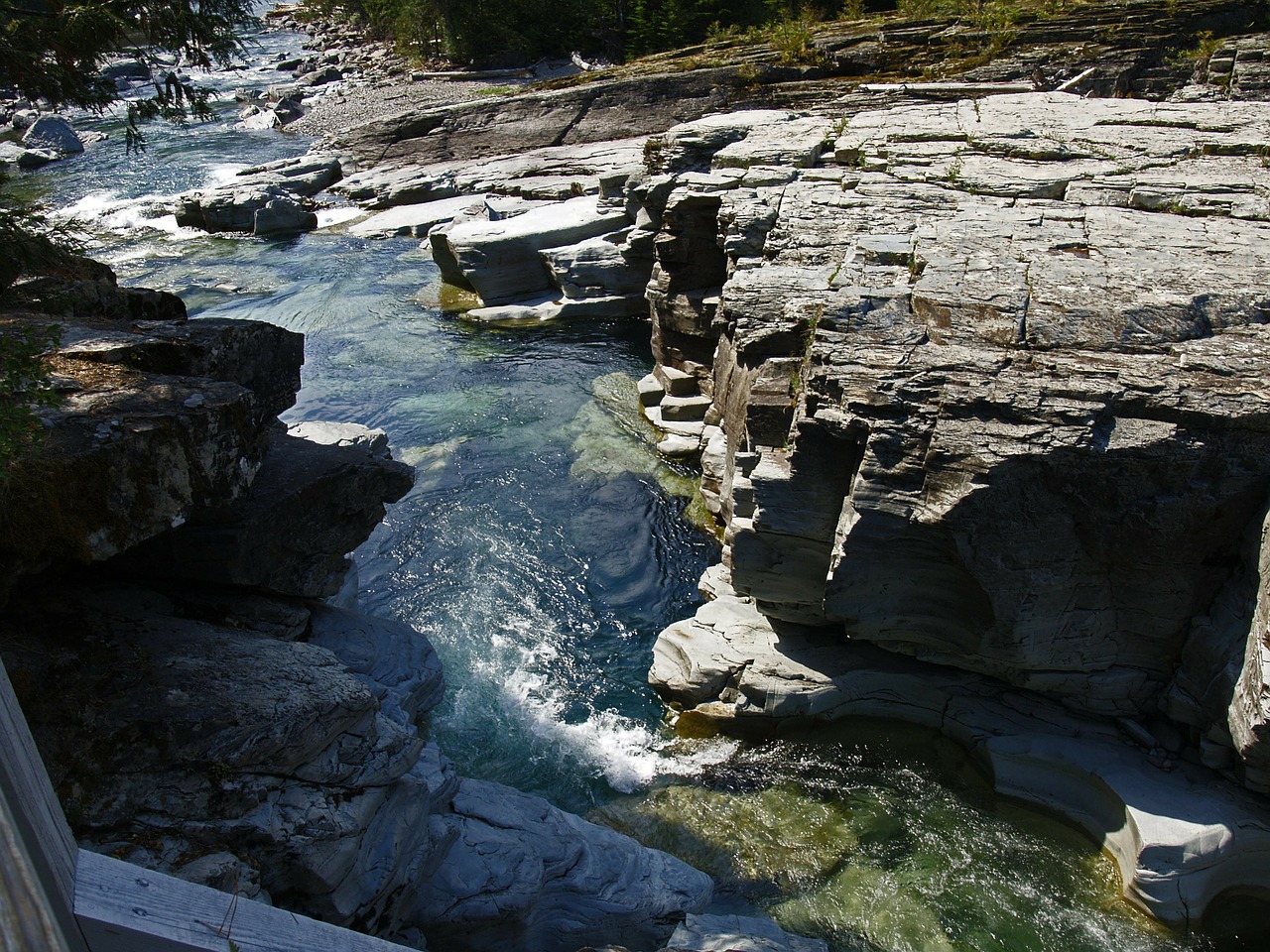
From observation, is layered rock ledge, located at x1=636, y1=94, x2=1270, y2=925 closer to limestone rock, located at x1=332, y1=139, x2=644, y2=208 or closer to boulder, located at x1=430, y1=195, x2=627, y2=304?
boulder, located at x1=430, y1=195, x2=627, y2=304

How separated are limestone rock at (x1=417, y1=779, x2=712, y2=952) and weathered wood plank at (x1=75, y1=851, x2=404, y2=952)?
12.7 ft

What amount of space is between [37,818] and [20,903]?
1.25 ft

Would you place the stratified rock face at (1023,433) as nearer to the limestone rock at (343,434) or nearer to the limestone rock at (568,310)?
the limestone rock at (343,434)

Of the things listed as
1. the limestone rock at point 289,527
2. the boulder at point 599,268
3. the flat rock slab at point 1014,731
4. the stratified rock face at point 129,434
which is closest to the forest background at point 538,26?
the boulder at point 599,268

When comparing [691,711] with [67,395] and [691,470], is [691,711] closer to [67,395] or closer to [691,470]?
[691,470]

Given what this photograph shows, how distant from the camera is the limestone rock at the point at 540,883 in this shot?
5.96 m

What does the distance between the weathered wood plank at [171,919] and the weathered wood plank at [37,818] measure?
0.15ft

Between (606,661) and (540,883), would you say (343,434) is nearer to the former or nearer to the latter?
(606,661)

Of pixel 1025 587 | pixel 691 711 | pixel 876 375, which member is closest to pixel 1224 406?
pixel 1025 587

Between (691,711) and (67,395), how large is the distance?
21.0 ft

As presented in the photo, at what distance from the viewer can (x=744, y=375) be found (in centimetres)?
1076

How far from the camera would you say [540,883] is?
622 centimetres

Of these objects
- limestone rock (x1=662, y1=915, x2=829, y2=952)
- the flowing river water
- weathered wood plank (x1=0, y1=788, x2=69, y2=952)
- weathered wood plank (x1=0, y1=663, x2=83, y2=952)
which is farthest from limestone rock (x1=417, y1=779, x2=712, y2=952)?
weathered wood plank (x1=0, y1=788, x2=69, y2=952)

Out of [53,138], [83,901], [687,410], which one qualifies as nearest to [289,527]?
[83,901]
